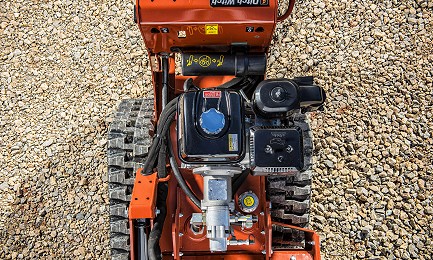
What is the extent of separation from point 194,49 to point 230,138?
100 cm

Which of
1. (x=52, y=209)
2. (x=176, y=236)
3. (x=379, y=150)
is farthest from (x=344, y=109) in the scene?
(x=52, y=209)

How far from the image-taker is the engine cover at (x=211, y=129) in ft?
10.8

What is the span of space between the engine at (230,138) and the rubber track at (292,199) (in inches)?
35.6

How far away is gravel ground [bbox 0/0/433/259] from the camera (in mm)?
5266

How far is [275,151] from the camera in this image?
3398 mm

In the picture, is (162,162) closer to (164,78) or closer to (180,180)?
(180,180)

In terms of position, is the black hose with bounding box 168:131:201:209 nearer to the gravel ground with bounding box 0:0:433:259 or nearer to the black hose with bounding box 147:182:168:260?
the black hose with bounding box 147:182:168:260

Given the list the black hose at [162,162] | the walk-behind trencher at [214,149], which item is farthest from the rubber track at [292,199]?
the black hose at [162,162]

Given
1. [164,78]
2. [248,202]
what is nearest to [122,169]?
[164,78]

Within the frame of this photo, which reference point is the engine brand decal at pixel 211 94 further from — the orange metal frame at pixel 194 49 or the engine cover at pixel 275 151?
the orange metal frame at pixel 194 49

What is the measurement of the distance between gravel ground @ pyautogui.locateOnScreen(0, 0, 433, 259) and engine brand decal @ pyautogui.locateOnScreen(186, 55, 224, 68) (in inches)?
74.1

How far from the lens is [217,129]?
3.29 metres

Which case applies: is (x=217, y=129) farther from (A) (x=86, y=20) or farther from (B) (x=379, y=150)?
(A) (x=86, y=20)

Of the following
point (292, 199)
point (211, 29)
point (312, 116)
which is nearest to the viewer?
point (211, 29)
